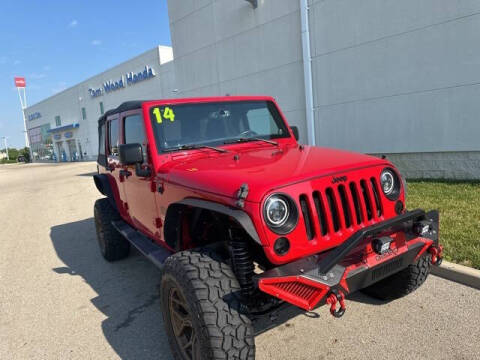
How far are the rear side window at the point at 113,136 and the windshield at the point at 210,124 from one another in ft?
4.20

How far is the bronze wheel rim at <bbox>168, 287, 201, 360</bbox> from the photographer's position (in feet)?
8.05

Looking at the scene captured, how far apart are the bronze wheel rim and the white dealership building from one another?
23.3ft

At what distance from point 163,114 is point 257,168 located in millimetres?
1274

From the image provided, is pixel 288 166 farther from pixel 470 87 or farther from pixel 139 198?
pixel 470 87

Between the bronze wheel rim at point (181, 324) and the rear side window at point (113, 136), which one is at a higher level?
the rear side window at point (113, 136)

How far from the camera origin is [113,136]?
4578 mm

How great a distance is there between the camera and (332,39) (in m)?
9.12

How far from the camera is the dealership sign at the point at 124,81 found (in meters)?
24.2

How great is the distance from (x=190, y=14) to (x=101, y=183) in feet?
34.5

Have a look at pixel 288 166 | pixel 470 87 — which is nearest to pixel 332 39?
pixel 470 87

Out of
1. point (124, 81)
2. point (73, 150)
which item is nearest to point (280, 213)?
point (124, 81)

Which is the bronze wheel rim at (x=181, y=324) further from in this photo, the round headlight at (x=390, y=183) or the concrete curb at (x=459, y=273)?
the concrete curb at (x=459, y=273)

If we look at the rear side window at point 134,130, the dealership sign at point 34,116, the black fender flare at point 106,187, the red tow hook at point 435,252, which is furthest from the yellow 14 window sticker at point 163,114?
the dealership sign at point 34,116

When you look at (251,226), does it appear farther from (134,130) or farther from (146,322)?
(134,130)
